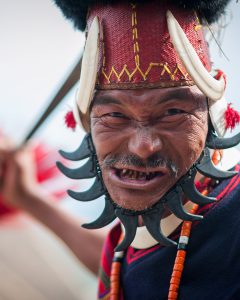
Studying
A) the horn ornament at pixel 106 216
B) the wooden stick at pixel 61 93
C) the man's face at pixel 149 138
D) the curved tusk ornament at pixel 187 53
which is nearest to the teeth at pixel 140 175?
the man's face at pixel 149 138

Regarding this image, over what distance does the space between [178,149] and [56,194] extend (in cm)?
204

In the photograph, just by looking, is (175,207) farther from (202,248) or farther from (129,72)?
(129,72)

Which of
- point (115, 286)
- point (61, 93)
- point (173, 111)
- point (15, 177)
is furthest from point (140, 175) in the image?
point (15, 177)

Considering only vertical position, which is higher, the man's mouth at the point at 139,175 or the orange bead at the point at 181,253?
the man's mouth at the point at 139,175

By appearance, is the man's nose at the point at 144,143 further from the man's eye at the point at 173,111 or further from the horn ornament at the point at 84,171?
the horn ornament at the point at 84,171

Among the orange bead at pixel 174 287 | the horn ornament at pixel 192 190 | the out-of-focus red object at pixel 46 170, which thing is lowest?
the out-of-focus red object at pixel 46 170

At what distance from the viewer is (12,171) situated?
9.84 ft

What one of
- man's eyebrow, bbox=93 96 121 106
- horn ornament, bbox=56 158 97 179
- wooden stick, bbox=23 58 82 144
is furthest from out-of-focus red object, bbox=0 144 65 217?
man's eyebrow, bbox=93 96 121 106

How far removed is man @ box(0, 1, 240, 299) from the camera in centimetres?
183

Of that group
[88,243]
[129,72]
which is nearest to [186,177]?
[129,72]

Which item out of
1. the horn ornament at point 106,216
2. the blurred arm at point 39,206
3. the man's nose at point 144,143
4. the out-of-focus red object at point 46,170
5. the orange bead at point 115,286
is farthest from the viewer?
the out-of-focus red object at point 46,170

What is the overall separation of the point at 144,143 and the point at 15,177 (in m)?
1.36

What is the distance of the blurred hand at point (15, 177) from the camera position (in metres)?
2.96

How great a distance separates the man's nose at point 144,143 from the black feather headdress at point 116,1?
1.43ft
